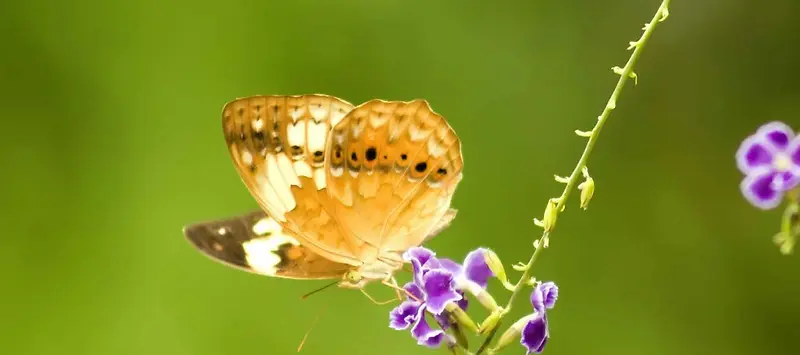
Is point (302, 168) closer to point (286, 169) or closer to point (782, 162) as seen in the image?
point (286, 169)

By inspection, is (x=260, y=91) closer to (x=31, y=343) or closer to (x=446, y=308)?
(x=31, y=343)

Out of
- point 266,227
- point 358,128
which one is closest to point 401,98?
point 266,227

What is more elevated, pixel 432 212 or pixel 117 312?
pixel 432 212

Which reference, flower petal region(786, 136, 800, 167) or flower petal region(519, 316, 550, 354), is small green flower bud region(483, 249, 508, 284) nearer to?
flower petal region(519, 316, 550, 354)

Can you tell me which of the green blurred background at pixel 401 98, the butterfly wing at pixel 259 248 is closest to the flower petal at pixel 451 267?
the butterfly wing at pixel 259 248

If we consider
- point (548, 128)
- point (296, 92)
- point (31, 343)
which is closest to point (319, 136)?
point (296, 92)

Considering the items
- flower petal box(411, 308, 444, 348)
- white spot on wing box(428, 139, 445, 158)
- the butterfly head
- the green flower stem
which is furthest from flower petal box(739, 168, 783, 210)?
the butterfly head

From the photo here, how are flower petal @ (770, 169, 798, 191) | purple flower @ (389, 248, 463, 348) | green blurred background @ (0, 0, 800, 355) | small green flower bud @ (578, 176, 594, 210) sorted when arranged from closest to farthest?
flower petal @ (770, 169, 798, 191) < small green flower bud @ (578, 176, 594, 210) < purple flower @ (389, 248, 463, 348) < green blurred background @ (0, 0, 800, 355)

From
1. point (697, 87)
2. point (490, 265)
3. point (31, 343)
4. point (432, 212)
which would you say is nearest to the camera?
point (490, 265)
